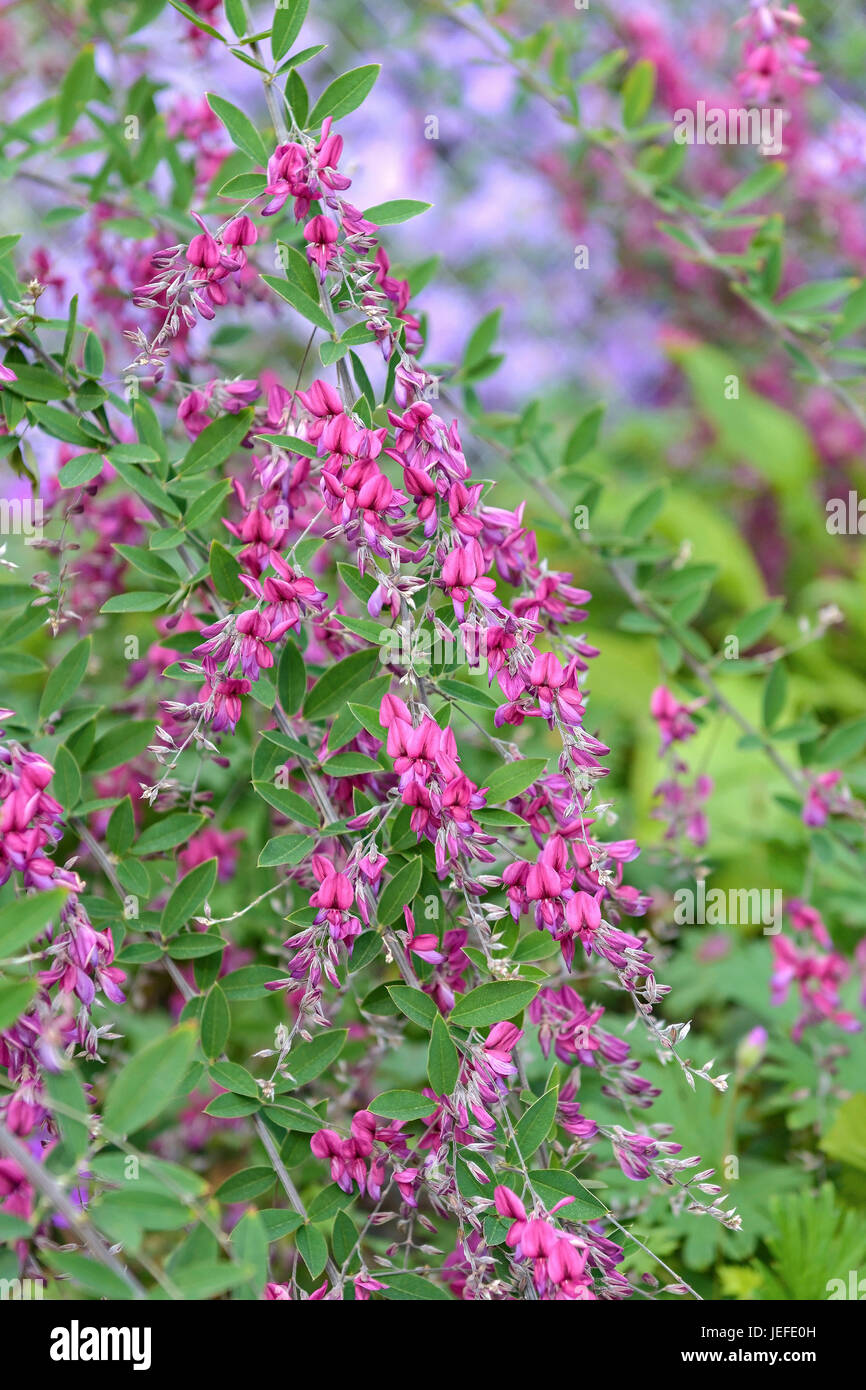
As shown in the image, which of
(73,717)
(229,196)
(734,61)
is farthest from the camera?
(734,61)

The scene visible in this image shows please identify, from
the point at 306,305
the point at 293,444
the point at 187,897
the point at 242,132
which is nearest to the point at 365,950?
the point at 187,897

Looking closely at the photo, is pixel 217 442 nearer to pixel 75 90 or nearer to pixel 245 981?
pixel 245 981

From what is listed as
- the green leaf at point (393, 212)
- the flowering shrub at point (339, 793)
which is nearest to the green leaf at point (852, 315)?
the flowering shrub at point (339, 793)

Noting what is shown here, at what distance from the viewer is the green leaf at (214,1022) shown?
824 mm

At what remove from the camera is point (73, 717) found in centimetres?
97

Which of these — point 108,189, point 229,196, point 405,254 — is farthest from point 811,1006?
point 405,254

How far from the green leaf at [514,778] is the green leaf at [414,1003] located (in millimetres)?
150

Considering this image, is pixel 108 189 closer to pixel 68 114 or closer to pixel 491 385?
pixel 68 114

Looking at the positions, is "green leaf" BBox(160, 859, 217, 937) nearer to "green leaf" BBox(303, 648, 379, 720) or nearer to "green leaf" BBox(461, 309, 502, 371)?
"green leaf" BBox(303, 648, 379, 720)

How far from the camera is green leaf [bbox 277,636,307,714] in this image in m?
0.87

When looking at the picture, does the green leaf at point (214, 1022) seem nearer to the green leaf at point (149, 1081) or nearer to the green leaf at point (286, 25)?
the green leaf at point (149, 1081)

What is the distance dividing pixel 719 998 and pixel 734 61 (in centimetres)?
298

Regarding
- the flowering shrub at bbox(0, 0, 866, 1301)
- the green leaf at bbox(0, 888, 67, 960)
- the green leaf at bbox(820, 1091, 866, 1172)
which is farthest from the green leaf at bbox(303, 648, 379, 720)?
the green leaf at bbox(820, 1091, 866, 1172)

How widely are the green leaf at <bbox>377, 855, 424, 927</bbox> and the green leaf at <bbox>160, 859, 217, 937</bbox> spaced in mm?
161
